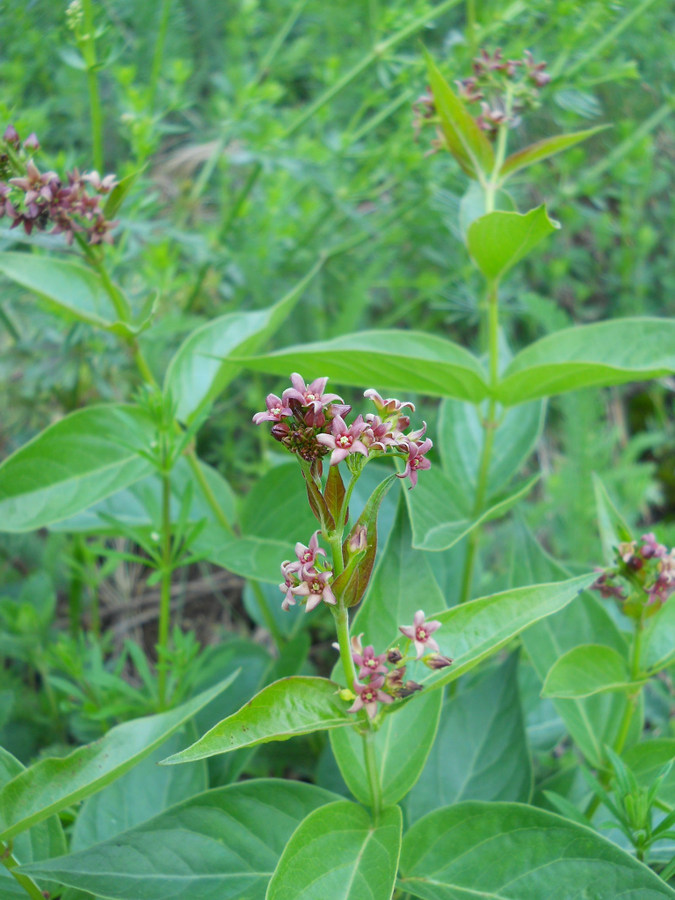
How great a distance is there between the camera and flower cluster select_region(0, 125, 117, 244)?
1128 millimetres

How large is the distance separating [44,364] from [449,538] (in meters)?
1.14

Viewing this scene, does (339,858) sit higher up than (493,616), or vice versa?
(493,616)

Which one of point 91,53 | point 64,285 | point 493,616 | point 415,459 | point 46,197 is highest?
point 91,53

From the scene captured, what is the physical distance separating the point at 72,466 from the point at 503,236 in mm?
905

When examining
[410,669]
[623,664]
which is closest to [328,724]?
[410,669]

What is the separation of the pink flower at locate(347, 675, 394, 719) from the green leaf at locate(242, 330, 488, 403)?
58 cm

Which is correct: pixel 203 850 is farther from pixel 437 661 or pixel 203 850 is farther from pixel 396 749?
pixel 437 661

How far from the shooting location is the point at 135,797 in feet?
3.77

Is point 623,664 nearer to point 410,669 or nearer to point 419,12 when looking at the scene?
point 410,669

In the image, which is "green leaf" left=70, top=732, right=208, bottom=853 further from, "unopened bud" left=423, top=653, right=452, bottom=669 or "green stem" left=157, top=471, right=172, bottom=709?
"unopened bud" left=423, top=653, right=452, bottom=669

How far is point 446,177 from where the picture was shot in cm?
222

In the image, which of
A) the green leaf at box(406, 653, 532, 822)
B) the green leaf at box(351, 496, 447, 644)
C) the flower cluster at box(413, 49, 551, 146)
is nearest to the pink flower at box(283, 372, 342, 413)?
the green leaf at box(351, 496, 447, 644)

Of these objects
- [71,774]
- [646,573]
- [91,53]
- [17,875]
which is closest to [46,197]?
[91,53]

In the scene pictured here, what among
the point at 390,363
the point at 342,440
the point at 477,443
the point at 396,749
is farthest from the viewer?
the point at 477,443
